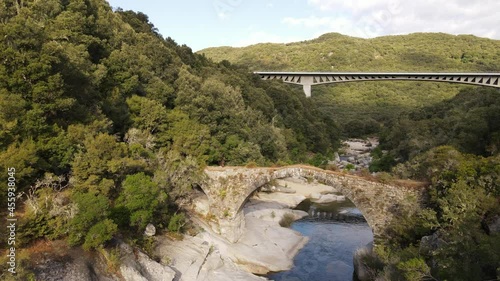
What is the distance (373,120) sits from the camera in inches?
4040

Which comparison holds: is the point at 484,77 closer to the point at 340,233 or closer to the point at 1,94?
the point at 340,233

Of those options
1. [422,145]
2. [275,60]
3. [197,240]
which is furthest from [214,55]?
[197,240]

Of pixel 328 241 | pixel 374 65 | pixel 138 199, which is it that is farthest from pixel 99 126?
pixel 374 65

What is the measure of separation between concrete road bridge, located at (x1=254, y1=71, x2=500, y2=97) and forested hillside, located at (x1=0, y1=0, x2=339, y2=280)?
1487 inches

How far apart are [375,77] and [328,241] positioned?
48900 mm

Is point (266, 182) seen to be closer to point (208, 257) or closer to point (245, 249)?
point (245, 249)

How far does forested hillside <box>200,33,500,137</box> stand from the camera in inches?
4392

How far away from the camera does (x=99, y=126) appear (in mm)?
A: 22828

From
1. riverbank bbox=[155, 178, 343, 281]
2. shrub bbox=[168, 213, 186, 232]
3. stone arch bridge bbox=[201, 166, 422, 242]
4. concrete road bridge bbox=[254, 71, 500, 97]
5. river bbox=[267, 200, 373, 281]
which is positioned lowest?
river bbox=[267, 200, 373, 281]

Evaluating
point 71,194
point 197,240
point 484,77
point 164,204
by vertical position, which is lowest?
point 197,240

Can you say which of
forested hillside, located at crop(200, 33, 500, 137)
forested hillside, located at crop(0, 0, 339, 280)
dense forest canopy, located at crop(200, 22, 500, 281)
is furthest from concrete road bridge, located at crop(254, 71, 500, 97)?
forested hillside, located at crop(0, 0, 339, 280)

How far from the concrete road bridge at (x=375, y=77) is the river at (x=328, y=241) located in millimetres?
36613

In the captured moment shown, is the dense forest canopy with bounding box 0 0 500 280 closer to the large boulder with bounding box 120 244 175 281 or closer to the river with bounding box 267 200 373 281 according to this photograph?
the large boulder with bounding box 120 244 175 281

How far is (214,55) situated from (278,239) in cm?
12584
